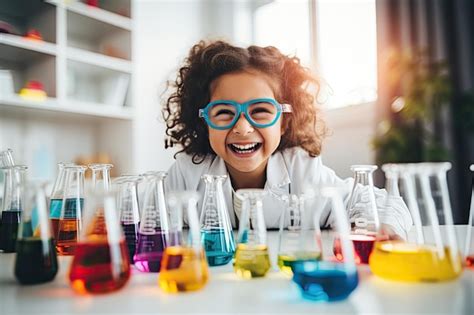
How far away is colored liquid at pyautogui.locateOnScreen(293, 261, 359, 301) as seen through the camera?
484 mm

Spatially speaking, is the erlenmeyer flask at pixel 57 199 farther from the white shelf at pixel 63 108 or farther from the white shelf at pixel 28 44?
the white shelf at pixel 28 44

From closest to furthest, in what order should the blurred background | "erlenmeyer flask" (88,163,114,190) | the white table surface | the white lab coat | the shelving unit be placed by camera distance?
1. the white table surface
2. "erlenmeyer flask" (88,163,114,190)
3. the white lab coat
4. the blurred background
5. the shelving unit

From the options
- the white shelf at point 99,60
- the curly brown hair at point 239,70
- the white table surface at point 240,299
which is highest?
the white shelf at point 99,60

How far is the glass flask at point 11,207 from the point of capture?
0.77 metres

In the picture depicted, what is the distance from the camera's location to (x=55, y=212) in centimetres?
78

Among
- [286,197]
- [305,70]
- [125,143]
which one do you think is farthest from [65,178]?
[125,143]

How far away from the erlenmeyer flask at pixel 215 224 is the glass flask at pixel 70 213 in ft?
0.82

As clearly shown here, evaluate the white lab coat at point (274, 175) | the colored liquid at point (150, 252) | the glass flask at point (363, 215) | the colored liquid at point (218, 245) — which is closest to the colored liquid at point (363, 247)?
the glass flask at point (363, 215)

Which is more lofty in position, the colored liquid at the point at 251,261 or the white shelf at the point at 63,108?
the white shelf at the point at 63,108

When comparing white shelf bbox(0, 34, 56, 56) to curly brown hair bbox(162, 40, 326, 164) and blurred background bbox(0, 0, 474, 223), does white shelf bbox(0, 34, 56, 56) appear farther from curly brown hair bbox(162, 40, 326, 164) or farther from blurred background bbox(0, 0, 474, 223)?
curly brown hair bbox(162, 40, 326, 164)

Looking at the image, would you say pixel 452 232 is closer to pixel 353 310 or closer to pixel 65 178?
pixel 353 310

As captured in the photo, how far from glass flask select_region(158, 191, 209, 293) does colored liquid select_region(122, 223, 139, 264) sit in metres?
0.16

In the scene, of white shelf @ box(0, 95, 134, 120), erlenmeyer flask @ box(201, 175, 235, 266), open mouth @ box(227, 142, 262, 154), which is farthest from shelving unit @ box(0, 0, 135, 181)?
erlenmeyer flask @ box(201, 175, 235, 266)

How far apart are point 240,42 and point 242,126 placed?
7.00 ft
